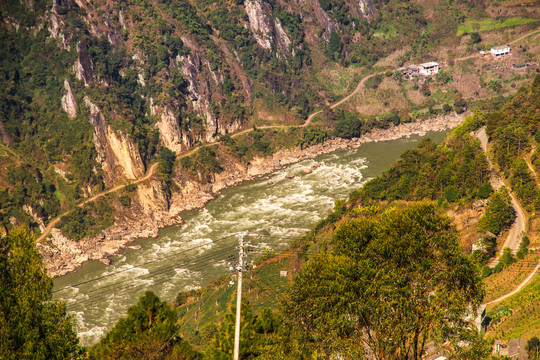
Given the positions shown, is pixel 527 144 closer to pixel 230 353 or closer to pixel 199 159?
pixel 230 353

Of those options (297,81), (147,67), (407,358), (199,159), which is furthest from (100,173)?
(407,358)

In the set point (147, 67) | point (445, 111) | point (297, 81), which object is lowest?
point (445, 111)

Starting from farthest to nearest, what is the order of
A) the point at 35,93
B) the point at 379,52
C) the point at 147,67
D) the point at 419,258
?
the point at 379,52 → the point at 147,67 → the point at 35,93 → the point at 419,258

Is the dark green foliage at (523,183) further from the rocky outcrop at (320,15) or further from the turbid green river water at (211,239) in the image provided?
the rocky outcrop at (320,15)

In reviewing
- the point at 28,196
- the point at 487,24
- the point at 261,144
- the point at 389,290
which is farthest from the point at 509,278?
the point at 487,24

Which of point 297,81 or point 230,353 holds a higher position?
point 297,81

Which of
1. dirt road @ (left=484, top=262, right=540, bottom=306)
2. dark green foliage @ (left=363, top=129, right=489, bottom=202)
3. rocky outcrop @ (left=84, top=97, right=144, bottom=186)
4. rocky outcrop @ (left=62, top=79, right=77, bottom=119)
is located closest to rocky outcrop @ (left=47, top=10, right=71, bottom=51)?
rocky outcrop @ (left=62, top=79, right=77, bottom=119)

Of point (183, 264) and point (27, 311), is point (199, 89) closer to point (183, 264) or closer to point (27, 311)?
point (183, 264)
